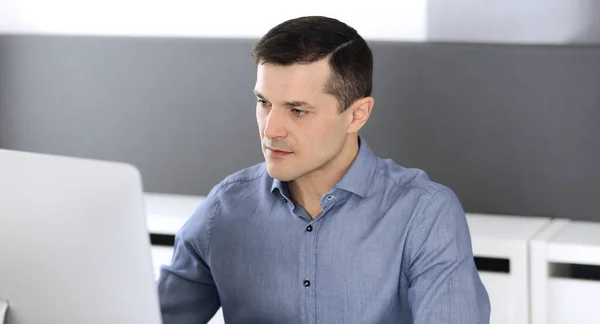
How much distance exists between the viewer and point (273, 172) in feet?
6.06

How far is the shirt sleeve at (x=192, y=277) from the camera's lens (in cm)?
189

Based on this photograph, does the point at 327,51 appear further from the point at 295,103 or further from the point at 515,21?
the point at 515,21

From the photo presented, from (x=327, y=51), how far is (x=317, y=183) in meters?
0.25

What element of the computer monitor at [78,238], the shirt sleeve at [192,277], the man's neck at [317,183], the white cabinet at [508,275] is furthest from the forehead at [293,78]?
the white cabinet at [508,275]

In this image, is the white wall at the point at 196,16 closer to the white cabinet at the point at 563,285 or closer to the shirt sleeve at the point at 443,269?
the white cabinet at the point at 563,285

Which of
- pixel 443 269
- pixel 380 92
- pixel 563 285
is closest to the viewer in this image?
pixel 443 269

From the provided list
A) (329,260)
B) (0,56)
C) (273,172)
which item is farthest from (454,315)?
(0,56)

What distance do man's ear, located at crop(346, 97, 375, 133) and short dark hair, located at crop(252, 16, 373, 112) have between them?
1 centimetres

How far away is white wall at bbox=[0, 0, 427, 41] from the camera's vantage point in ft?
9.68

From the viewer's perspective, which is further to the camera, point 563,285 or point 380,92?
point 380,92

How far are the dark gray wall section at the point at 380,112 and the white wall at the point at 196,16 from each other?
0.14 ft

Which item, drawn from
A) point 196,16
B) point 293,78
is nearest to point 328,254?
point 293,78

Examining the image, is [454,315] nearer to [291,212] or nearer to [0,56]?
[291,212]

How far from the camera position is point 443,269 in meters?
1.78
